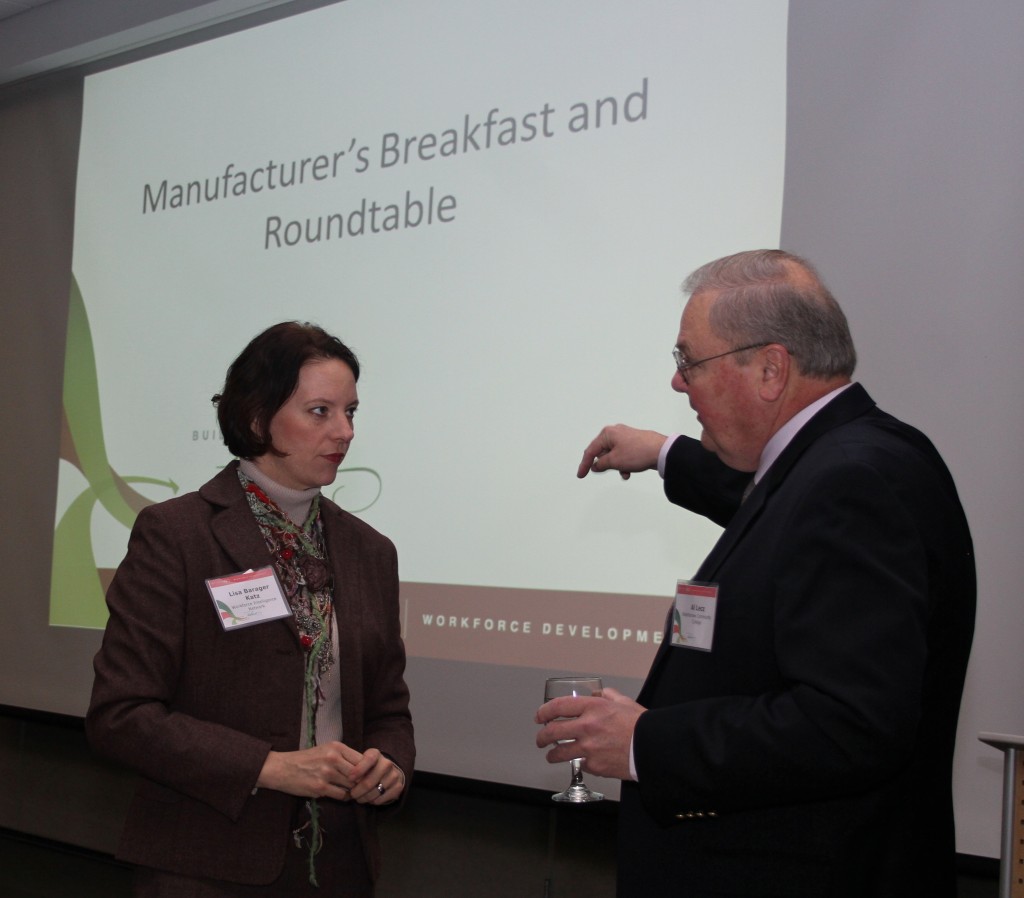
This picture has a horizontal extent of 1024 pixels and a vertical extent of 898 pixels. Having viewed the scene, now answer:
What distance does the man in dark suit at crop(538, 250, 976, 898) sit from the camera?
4.07ft

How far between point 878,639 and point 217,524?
112 centimetres

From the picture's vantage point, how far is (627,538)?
2910 millimetres

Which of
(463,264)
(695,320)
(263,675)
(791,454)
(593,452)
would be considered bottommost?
(263,675)

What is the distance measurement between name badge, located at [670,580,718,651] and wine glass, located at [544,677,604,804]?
0.14 metres

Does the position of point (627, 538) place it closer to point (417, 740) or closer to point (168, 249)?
point (417, 740)

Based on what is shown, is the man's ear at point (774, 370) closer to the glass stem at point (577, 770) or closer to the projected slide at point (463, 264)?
A: the glass stem at point (577, 770)

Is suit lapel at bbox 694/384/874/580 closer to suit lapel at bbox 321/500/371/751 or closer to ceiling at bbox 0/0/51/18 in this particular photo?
suit lapel at bbox 321/500/371/751

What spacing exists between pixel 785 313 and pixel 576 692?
2.05ft

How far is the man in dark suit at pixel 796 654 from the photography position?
4.07ft

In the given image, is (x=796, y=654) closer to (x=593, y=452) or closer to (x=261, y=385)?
(x=593, y=452)


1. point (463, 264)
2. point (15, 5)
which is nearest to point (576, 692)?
point (463, 264)

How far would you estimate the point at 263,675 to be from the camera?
1.77 meters

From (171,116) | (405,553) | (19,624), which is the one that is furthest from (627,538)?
(19,624)

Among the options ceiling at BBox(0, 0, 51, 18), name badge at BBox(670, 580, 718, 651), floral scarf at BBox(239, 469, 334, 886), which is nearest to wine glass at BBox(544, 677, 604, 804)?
name badge at BBox(670, 580, 718, 651)
